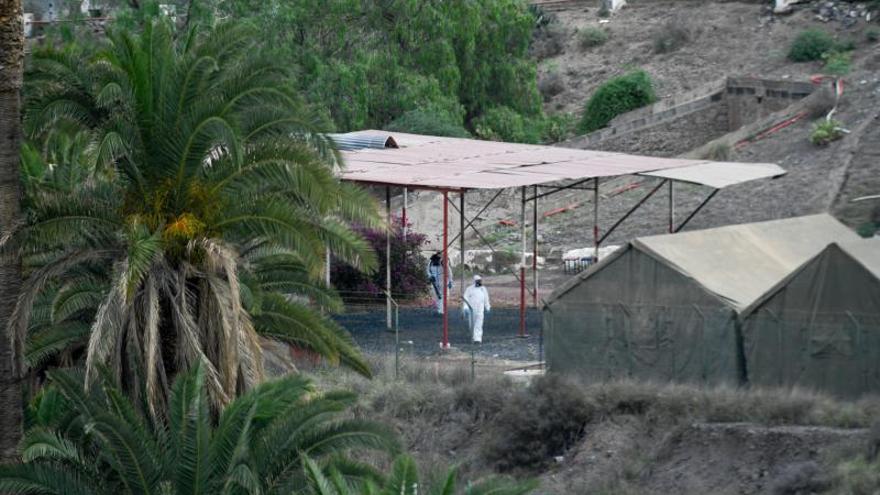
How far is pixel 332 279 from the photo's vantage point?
3700 centimetres

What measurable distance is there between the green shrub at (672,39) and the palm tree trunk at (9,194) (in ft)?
168

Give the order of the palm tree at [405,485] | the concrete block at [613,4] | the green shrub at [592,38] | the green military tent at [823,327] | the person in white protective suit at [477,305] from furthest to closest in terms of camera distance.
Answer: the concrete block at [613,4], the green shrub at [592,38], the person in white protective suit at [477,305], the green military tent at [823,327], the palm tree at [405,485]

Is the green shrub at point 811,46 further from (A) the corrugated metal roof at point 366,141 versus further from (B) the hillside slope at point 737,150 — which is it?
(A) the corrugated metal roof at point 366,141

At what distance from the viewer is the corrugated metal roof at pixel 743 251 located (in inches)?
968

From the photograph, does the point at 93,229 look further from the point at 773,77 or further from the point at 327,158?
the point at 773,77

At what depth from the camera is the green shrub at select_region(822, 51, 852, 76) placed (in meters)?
55.0

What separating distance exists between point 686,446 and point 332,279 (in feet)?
52.5

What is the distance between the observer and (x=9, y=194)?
1633 cm

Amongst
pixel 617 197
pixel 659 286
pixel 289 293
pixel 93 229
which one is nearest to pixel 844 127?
pixel 617 197

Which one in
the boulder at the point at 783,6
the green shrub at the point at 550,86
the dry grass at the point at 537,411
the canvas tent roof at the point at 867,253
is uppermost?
the canvas tent roof at the point at 867,253

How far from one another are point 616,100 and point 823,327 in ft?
120

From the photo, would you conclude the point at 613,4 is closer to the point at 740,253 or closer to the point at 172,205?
the point at 740,253

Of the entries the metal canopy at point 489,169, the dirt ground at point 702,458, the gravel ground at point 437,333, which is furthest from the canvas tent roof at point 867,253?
the metal canopy at point 489,169

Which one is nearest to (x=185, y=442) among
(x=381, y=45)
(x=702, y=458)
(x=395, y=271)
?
(x=702, y=458)
